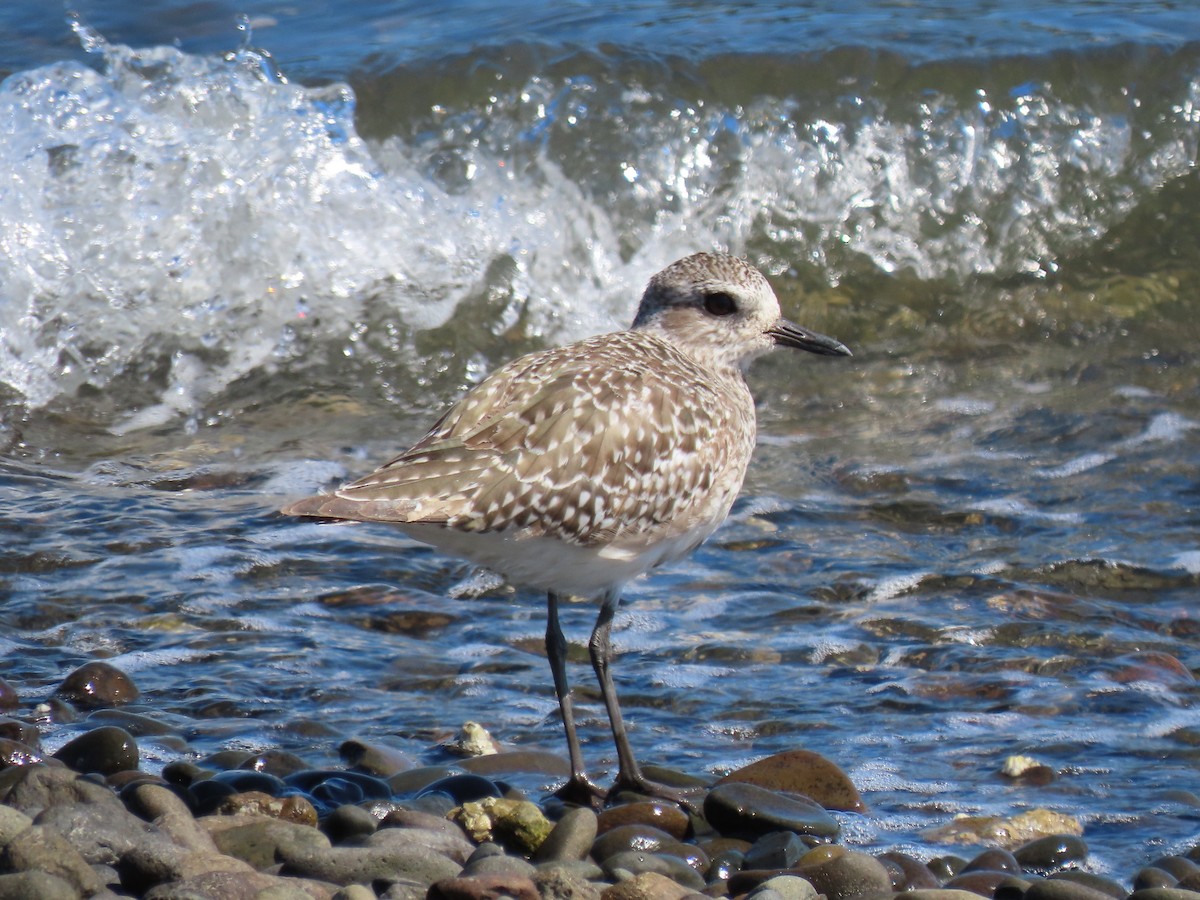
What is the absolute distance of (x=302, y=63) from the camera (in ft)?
39.0

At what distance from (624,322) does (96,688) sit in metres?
5.74

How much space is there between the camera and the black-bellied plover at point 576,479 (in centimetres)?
476

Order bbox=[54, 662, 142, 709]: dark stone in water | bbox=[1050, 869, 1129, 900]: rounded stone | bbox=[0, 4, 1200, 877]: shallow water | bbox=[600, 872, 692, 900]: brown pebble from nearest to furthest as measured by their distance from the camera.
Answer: bbox=[600, 872, 692, 900]: brown pebble < bbox=[1050, 869, 1129, 900]: rounded stone < bbox=[54, 662, 142, 709]: dark stone in water < bbox=[0, 4, 1200, 877]: shallow water

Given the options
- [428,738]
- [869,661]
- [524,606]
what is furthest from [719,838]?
[524,606]

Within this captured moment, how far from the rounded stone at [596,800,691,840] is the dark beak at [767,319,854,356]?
217 centimetres

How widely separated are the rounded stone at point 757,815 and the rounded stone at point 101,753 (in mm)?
1737

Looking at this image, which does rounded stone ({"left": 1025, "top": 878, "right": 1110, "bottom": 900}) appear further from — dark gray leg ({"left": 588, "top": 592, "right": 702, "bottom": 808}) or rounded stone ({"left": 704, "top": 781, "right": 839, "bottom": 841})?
dark gray leg ({"left": 588, "top": 592, "right": 702, "bottom": 808})

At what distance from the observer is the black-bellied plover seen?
4762 millimetres

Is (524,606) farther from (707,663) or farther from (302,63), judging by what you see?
(302,63)

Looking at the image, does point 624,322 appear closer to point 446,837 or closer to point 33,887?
point 446,837

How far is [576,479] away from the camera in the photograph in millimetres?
4945

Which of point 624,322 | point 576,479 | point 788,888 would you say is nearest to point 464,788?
point 576,479

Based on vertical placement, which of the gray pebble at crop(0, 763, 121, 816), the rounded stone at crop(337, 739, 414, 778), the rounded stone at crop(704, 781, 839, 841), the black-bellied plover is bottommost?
the rounded stone at crop(704, 781, 839, 841)

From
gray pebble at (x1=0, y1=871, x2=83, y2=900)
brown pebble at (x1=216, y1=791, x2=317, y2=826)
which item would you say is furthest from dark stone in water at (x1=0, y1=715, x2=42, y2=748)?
gray pebble at (x1=0, y1=871, x2=83, y2=900)
